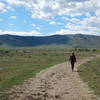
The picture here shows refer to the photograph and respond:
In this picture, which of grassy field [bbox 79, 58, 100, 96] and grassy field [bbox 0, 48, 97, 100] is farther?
grassy field [bbox 0, 48, 97, 100]

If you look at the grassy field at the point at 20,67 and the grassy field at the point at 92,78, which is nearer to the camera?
the grassy field at the point at 92,78

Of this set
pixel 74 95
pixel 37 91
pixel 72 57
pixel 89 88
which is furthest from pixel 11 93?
pixel 72 57

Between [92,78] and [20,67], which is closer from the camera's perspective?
[92,78]

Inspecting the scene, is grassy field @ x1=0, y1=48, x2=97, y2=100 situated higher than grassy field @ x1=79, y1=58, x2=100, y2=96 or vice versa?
grassy field @ x1=79, y1=58, x2=100, y2=96

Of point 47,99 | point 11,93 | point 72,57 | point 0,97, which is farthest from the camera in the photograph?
point 72,57

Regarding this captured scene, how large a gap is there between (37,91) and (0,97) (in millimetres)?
2288

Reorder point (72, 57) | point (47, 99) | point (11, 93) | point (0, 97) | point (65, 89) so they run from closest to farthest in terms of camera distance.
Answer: point (47, 99) < point (0, 97) < point (11, 93) < point (65, 89) < point (72, 57)

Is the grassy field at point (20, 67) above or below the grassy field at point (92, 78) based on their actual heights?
below

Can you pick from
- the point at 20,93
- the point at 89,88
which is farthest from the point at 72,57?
the point at 20,93

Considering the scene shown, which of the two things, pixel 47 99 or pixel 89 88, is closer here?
pixel 47 99

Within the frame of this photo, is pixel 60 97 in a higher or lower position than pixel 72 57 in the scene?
lower

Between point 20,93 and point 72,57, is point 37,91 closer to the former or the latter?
point 20,93

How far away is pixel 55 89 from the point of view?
1435 centimetres

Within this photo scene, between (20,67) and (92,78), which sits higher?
(92,78)
